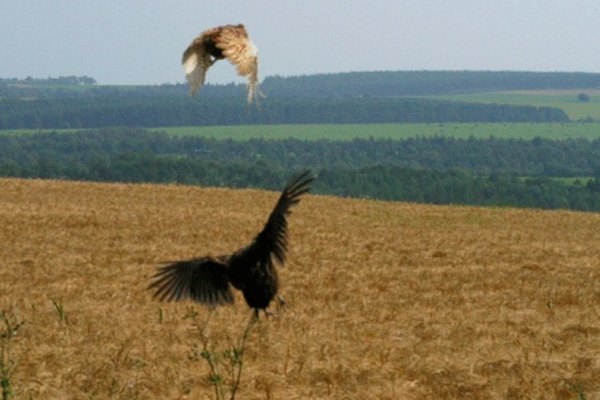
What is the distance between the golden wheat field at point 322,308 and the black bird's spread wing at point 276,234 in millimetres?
663

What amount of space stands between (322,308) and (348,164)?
127078 mm

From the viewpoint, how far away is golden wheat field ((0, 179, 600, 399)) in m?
9.67

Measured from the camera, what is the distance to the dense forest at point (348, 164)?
8644cm

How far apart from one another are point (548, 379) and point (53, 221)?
18.0 metres

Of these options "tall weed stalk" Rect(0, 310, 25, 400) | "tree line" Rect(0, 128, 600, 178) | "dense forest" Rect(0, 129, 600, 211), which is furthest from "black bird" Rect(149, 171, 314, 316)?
"tree line" Rect(0, 128, 600, 178)

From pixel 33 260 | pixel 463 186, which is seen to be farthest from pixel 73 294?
pixel 463 186

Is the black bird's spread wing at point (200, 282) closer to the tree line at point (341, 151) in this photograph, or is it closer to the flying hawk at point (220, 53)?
the flying hawk at point (220, 53)

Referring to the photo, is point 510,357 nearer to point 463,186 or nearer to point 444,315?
point 444,315

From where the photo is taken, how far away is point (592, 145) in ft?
541

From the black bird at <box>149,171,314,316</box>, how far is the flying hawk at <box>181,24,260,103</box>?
169 centimetres

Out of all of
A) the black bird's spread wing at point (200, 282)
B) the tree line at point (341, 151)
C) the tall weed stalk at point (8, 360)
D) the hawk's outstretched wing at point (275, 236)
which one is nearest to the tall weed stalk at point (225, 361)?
the black bird's spread wing at point (200, 282)

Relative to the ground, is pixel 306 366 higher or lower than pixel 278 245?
lower

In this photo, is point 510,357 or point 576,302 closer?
point 510,357

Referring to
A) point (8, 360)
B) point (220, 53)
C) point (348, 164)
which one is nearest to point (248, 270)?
point (8, 360)
